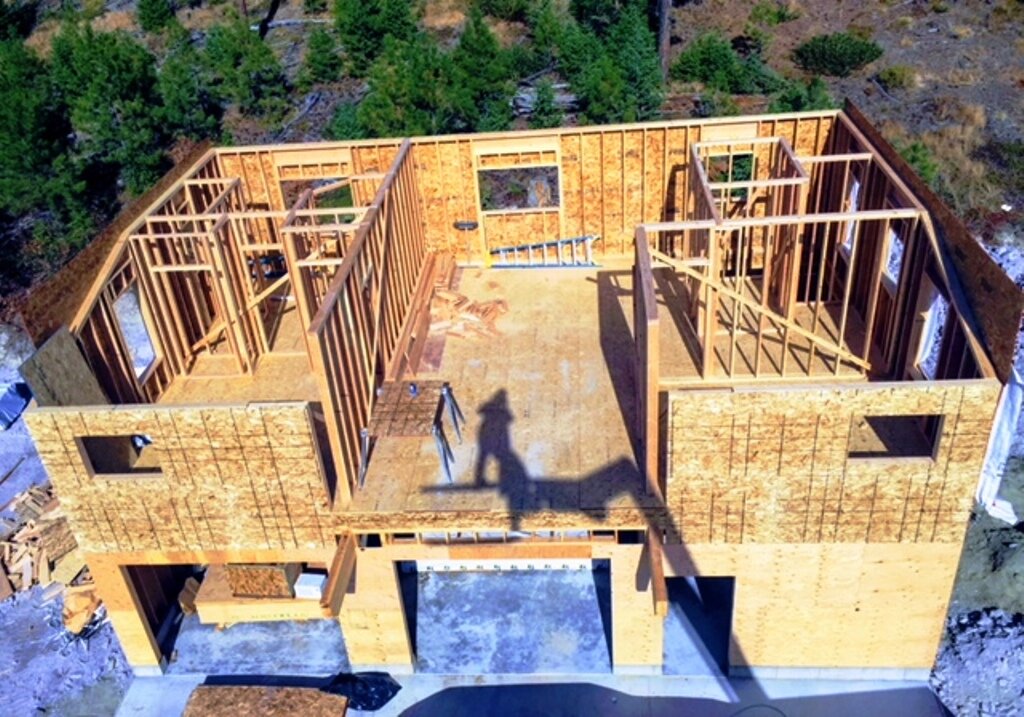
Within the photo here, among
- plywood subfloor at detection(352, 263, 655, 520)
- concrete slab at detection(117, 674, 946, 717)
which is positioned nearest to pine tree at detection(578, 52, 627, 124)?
plywood subfloor at detection(352, 263, 655, 520)

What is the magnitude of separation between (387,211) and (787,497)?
6.85 meters

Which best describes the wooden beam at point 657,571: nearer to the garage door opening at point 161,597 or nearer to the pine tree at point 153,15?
the garage door opening at point 161,597

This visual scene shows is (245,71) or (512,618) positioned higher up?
(245,71)

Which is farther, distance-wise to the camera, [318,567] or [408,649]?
[318,567]

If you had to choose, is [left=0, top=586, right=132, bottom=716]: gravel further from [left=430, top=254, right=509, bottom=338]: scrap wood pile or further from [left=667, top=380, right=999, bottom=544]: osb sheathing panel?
[left=667, top=380, right=999, bottom=544]: osb sheathing panel

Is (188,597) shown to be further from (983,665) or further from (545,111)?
(545,111)

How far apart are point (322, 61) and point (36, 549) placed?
2170cm

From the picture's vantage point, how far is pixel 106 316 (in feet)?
38.3

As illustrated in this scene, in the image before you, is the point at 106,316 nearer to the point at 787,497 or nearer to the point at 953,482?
the point at 787,497

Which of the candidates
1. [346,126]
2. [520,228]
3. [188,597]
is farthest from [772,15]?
[188,597]

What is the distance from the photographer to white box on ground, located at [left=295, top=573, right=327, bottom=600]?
11695 millimetres

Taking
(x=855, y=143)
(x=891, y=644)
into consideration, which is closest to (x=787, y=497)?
(x=891, y=644)

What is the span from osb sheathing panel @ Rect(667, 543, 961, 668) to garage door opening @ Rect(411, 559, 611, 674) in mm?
2184

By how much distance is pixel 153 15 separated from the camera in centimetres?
3647
